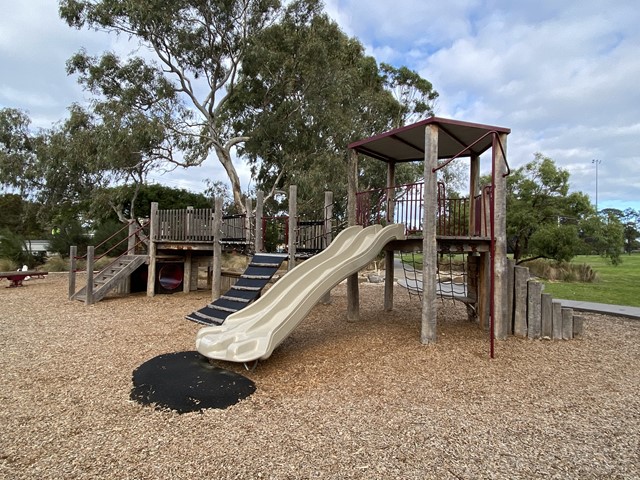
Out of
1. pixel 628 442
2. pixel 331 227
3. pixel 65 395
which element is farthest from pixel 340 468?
pixel 331 227

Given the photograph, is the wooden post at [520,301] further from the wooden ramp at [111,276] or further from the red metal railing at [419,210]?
the wooden ramp at [111,276]

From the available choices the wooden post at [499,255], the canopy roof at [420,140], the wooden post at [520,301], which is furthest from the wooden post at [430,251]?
the wooden post at [520,301]

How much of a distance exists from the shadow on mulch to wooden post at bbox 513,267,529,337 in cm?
438

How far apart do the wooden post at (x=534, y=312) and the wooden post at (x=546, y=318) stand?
0.19 feet

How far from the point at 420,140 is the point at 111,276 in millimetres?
8360

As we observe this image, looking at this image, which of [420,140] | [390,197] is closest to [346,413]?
[420,140]

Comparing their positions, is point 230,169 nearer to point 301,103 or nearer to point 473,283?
point 301,103

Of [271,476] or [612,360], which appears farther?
[612,360]

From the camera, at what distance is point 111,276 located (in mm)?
10102

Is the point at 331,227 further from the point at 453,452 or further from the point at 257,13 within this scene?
the point at 257,13

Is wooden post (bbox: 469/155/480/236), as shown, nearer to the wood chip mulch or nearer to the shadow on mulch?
the wood chip mulch

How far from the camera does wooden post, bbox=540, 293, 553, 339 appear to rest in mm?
6133

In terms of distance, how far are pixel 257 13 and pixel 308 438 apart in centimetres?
1905

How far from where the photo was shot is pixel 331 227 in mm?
8820
